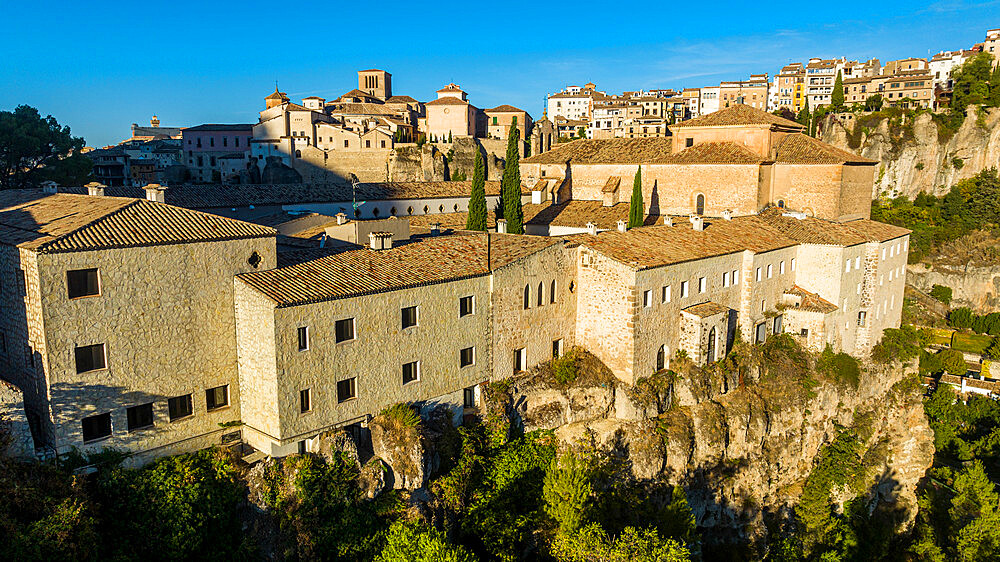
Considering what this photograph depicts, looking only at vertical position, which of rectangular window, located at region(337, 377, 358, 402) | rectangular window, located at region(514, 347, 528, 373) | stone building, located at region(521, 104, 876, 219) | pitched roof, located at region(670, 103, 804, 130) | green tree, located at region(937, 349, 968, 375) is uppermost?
pitched roof, located at region(670, 103, 804, 130)

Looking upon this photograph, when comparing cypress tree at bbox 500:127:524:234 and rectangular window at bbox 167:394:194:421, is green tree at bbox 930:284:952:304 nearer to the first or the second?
cypress tree at bbox 500:127:524:234

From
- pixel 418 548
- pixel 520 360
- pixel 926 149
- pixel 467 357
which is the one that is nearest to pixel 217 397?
pixel 418 548

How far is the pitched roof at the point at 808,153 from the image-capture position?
130 feet

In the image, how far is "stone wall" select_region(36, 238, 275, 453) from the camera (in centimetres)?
1705

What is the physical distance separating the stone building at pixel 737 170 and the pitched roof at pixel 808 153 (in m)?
0.06

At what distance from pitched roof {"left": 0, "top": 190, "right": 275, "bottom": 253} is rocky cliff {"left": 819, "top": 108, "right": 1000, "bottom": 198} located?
79.7 meters

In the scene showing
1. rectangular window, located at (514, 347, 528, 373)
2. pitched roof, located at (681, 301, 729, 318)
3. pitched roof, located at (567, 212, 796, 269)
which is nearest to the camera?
rectangular window, located at (514, 347, 528, 373)

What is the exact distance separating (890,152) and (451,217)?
2363 inches

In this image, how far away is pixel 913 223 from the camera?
7494 cm

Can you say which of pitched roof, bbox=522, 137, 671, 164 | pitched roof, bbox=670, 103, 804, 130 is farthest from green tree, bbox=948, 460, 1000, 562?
pitched roof, bbox=522, 137, 671, 164

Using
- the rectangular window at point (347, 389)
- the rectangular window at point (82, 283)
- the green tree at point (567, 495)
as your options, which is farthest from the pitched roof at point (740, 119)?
the rectangular window at point (82, 283)

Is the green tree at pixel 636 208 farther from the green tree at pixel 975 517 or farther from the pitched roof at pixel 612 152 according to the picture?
the green tree at pixel 975 517

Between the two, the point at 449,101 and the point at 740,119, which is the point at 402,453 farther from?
the point at 449,101

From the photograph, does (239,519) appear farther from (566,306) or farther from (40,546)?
(566,306)
